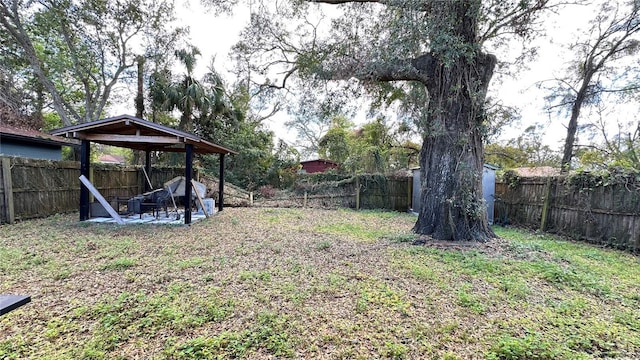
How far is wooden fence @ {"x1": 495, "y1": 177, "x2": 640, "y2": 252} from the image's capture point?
5371mm

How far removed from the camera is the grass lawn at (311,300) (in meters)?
2.13

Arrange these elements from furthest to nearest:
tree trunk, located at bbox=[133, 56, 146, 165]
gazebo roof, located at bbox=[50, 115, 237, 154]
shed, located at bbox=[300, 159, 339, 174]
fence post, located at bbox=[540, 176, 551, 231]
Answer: shed, located at bbox=[300, 159, 339, 174] < tree trunk, located at bbox=[133, 56, 146, 165] < fence post, located at bbox=[540, 176, 551, 231] < gazebo roof, located at bbox=[50, 115, 237, 154]

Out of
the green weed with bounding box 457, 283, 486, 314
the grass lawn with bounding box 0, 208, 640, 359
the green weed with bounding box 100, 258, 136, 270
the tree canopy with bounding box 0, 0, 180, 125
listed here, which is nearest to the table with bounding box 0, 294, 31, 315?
the grass lawn with bounding box 0, 208, 640, 359

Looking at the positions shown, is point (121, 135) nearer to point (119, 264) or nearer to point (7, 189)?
point (7, 189)

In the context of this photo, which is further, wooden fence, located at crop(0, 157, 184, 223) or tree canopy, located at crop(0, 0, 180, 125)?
tree canopy, located at crop(0, 0, 180, 125)

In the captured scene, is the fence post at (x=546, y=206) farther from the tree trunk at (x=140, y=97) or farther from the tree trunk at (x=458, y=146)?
the tree trunk at (x=140, y=97)

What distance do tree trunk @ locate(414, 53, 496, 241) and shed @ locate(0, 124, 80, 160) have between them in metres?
12.1

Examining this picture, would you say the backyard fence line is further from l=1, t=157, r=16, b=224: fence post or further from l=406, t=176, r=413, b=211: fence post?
l=406, t=176, r=413, b=211: fence post

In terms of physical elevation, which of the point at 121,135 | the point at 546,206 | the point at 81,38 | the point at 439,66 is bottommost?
the point at 546,206

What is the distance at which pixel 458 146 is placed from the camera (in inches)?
218

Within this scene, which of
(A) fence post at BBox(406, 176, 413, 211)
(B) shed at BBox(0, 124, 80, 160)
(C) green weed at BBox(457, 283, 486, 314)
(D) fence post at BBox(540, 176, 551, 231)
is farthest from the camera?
(A) fence post at BBox(406, 176, 413, 211)

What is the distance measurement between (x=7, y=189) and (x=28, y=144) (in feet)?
20.4

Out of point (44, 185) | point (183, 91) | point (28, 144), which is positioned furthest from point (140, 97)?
point (44, 185)

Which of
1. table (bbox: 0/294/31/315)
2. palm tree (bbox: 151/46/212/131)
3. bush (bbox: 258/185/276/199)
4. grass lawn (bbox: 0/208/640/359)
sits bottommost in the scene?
grass lawn (bbox: 0/208/640/359)
